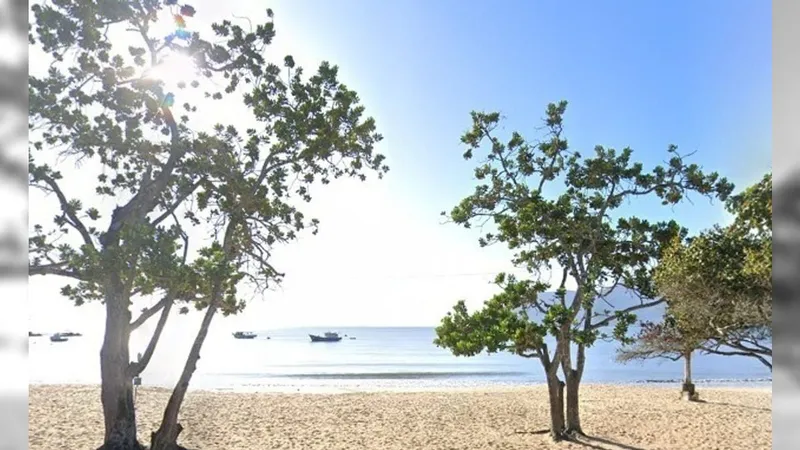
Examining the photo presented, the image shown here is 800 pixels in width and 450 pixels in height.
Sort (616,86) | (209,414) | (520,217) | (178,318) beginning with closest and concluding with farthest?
(520,217) < (616,86) < (178,318) < (209,414)

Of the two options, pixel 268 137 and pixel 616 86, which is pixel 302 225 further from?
pixel 616 86

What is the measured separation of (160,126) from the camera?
3.18m

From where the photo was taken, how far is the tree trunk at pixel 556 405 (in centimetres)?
388

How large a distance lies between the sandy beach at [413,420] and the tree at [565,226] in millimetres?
525

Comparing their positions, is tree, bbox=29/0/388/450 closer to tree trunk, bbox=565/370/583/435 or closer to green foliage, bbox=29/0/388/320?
green foliage, bbox=29/0/388/320

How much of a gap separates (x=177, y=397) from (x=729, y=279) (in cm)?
266

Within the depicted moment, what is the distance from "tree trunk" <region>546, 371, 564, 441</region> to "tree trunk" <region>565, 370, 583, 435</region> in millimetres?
54

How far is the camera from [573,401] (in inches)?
154

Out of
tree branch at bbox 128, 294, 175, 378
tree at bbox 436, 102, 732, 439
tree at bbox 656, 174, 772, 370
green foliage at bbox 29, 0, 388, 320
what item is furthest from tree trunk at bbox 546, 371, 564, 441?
tree branch at bbox 128, 294, 175, 378

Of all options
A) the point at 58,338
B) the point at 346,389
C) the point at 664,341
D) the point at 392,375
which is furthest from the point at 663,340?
the point at 58,338

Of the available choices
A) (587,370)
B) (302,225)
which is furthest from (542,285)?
(587,370)

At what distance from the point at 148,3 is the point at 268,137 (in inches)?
33.1

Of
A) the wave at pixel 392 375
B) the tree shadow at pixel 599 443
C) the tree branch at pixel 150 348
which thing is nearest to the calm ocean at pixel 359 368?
the wave at pixel 392 375

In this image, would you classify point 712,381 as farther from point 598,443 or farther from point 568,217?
point 568,217
